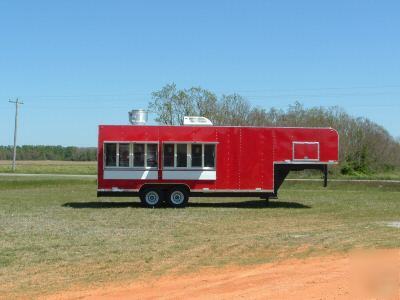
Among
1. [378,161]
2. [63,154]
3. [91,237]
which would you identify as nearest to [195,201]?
[91,237]

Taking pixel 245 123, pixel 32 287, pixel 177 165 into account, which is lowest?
pixel 32 287

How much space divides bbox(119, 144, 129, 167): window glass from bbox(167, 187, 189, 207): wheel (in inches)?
76.4

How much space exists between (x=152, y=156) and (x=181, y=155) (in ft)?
3.38

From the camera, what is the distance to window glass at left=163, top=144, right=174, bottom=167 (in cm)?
2222

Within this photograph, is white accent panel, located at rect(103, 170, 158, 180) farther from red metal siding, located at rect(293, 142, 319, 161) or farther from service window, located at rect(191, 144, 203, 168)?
red metal siding, located at rect(293, 142, 319, 161)

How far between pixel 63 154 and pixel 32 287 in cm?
11777

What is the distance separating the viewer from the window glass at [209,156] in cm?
2233

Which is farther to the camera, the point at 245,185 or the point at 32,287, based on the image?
the point at 245,185

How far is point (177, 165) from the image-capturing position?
73.0ft

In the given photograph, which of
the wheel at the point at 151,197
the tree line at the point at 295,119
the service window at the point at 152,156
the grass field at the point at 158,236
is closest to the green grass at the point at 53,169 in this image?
the tree line at the point at 295,119

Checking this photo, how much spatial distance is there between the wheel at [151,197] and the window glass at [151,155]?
0.94m

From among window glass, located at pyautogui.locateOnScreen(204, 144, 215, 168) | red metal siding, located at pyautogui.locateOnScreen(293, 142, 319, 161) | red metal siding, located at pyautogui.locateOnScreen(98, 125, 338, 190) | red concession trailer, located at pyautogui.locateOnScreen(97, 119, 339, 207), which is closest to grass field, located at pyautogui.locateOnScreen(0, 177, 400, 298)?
red concession trailer, located at pyautogui.locateOnScreen(97, 119, 339, 207)

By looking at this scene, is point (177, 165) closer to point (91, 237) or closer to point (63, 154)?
point (91, 237)

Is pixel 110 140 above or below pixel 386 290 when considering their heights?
above
